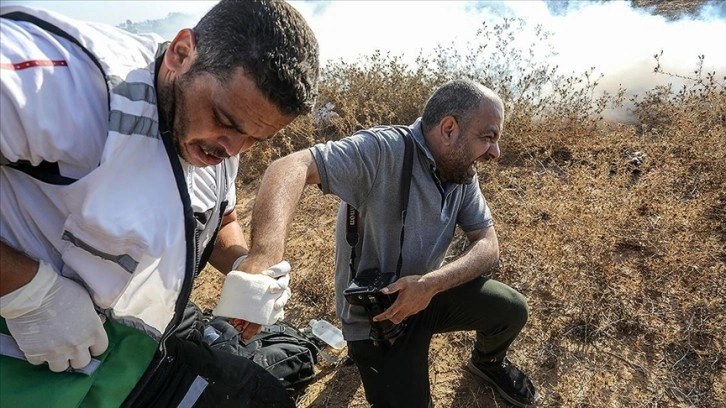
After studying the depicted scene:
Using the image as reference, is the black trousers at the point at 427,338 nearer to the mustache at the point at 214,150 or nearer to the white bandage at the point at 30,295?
the mustache at the point at 214,150

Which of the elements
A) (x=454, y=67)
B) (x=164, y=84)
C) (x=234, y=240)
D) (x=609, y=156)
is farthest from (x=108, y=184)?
(x=454, y=67)

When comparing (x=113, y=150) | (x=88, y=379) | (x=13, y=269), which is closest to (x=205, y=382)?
(x=88, y=379)

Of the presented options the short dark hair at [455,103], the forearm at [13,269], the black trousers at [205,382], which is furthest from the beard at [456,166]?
the forearm at [13,269]

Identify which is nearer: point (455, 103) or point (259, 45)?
point (259, 45)

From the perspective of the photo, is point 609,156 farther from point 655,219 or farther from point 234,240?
point 234,240

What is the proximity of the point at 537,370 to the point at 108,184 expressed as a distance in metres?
2.36

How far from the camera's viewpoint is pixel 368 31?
40.8 feet

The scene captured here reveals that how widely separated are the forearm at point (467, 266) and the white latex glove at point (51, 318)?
1.28 metres

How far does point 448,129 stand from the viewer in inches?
95.1

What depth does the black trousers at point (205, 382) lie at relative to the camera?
1.80 metres

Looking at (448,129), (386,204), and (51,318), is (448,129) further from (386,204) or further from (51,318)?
(51,318)

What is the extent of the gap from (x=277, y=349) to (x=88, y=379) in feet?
4.10

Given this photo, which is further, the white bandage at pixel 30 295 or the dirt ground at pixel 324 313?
the dirt ground at pixel 324 313

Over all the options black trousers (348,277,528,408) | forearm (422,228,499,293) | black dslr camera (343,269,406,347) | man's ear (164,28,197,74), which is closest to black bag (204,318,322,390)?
black trousers (348,277,528,408)
